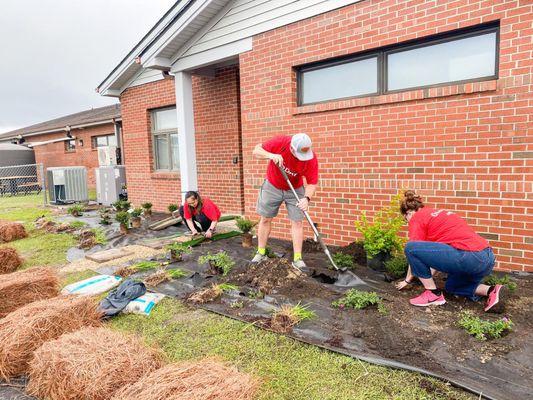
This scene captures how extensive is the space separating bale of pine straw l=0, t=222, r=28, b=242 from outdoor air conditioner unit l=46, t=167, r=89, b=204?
519 centimetres

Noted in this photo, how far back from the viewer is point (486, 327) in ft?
9.39

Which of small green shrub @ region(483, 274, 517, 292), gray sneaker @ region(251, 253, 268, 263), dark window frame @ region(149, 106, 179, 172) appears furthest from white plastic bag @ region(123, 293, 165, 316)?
dark window frame @ region(149, 106, 179, 172)

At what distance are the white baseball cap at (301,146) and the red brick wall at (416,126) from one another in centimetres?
132

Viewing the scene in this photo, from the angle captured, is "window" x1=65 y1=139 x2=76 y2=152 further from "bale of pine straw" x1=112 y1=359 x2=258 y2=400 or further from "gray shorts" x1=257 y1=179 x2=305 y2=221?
"bale of pine straw" x1=112 y1=359 x2=258 y2=400

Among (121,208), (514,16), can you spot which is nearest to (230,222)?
(121,208)

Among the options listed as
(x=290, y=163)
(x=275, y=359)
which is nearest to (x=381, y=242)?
(x=290, y=163)

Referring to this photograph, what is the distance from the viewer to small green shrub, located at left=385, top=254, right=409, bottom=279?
4071 millimetres

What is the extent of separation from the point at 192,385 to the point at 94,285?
3020 mm

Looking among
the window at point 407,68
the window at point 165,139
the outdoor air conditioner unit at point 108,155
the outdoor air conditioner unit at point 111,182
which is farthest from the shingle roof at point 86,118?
the window at point 407,68

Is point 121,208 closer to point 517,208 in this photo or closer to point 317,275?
point 317,275

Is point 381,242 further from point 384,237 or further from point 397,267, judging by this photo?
point 397,267

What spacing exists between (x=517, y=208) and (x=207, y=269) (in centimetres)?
368

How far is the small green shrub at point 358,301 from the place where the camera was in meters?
3.38

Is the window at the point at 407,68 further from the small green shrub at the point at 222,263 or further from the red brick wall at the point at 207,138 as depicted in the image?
the small green shrub at the point at 222,263
